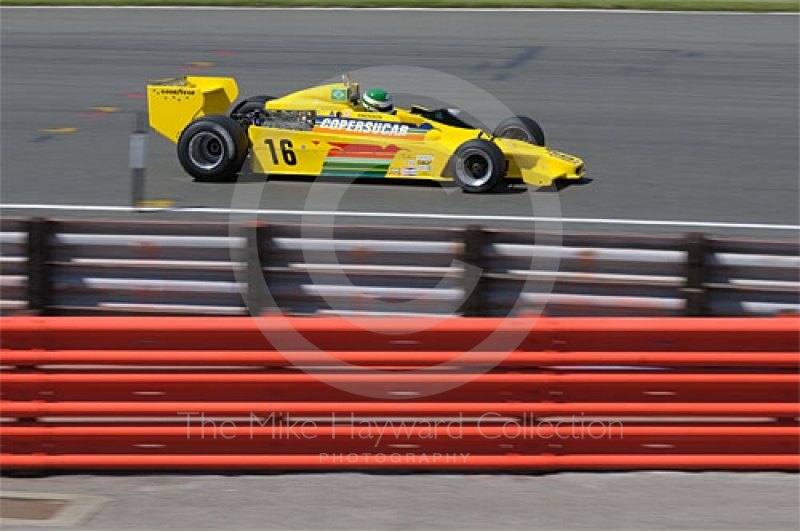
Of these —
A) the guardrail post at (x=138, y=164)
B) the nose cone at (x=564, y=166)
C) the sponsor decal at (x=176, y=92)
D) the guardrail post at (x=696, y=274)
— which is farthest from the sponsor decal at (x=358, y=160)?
the guardrail post at (x=696, y=274)

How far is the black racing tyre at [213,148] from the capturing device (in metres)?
12.9

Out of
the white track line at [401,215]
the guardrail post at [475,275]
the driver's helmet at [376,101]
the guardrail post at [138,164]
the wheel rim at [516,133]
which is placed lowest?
the guardrail post at [475,275]

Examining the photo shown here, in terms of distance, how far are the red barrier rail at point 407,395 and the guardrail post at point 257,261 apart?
47.0 inches

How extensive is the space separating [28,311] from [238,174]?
5.99 meters

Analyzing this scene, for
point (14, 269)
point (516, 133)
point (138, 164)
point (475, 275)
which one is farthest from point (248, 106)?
point (475, 275)

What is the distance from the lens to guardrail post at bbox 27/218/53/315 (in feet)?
25.1

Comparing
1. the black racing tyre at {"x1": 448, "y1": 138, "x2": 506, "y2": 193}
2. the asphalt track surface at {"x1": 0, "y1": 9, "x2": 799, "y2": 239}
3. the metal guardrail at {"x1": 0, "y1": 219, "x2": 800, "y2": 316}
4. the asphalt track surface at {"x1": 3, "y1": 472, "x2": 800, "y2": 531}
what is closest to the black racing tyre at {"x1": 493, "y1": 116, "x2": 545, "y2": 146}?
the asphalt track surface at {"x1": 0, "y1": 9, "x2": 799, "y2": 239}

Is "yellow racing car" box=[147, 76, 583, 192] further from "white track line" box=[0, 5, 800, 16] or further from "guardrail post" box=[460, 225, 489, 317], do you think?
"white track line" box=[0, 5, 800, 16]

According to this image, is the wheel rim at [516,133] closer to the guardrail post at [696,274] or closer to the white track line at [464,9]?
the guardrail post at [696,274]

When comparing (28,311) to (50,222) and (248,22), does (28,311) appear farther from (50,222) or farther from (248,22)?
(248,22)

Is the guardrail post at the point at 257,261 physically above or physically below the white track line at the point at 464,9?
below

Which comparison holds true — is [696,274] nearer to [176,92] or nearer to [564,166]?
[564,166]

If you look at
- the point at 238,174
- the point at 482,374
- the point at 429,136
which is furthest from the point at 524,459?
the point at 238,174

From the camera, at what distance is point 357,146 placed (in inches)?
506
